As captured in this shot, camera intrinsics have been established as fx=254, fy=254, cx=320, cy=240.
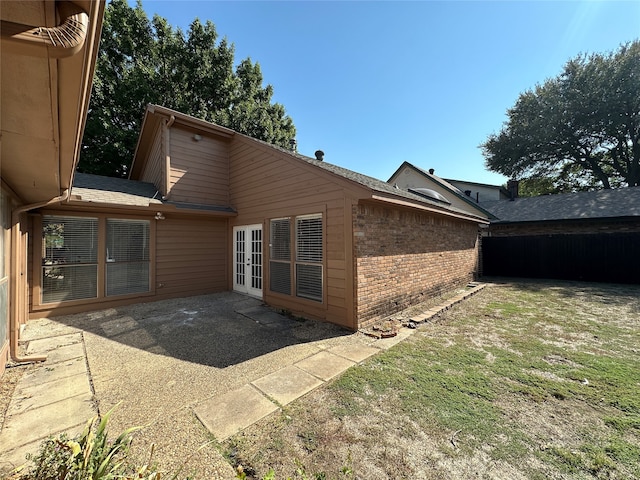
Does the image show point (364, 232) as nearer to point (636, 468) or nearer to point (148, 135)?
point (636, 468)

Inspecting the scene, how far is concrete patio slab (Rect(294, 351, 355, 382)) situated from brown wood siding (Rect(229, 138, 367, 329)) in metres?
1.13

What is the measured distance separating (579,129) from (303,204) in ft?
86.3

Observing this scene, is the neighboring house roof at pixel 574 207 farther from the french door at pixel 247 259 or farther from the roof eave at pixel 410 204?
the french door at pixel 247 259

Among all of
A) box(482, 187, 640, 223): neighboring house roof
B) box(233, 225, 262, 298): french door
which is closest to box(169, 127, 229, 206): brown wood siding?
box(233, 225, 262, 298): french door

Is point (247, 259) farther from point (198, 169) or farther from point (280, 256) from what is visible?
point (198, 169)

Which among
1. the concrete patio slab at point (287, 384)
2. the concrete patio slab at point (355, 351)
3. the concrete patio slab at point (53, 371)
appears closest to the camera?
the concrete patio slab at point (287, 384)

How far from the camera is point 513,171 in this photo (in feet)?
76.4

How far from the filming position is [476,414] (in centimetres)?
253

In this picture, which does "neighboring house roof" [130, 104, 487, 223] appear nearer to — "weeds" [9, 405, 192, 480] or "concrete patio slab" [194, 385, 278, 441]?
"concrete patio slab" [194, 385, 278, 441]

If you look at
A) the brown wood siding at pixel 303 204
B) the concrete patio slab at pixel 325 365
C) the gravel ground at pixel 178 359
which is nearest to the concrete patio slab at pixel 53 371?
the gravel ground at pixel 178 359

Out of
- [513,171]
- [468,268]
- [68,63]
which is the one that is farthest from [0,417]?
[513,171]

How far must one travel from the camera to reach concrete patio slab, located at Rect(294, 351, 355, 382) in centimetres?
332

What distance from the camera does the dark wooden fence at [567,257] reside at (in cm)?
996

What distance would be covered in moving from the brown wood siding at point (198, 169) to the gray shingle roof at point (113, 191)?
0.81 meters
